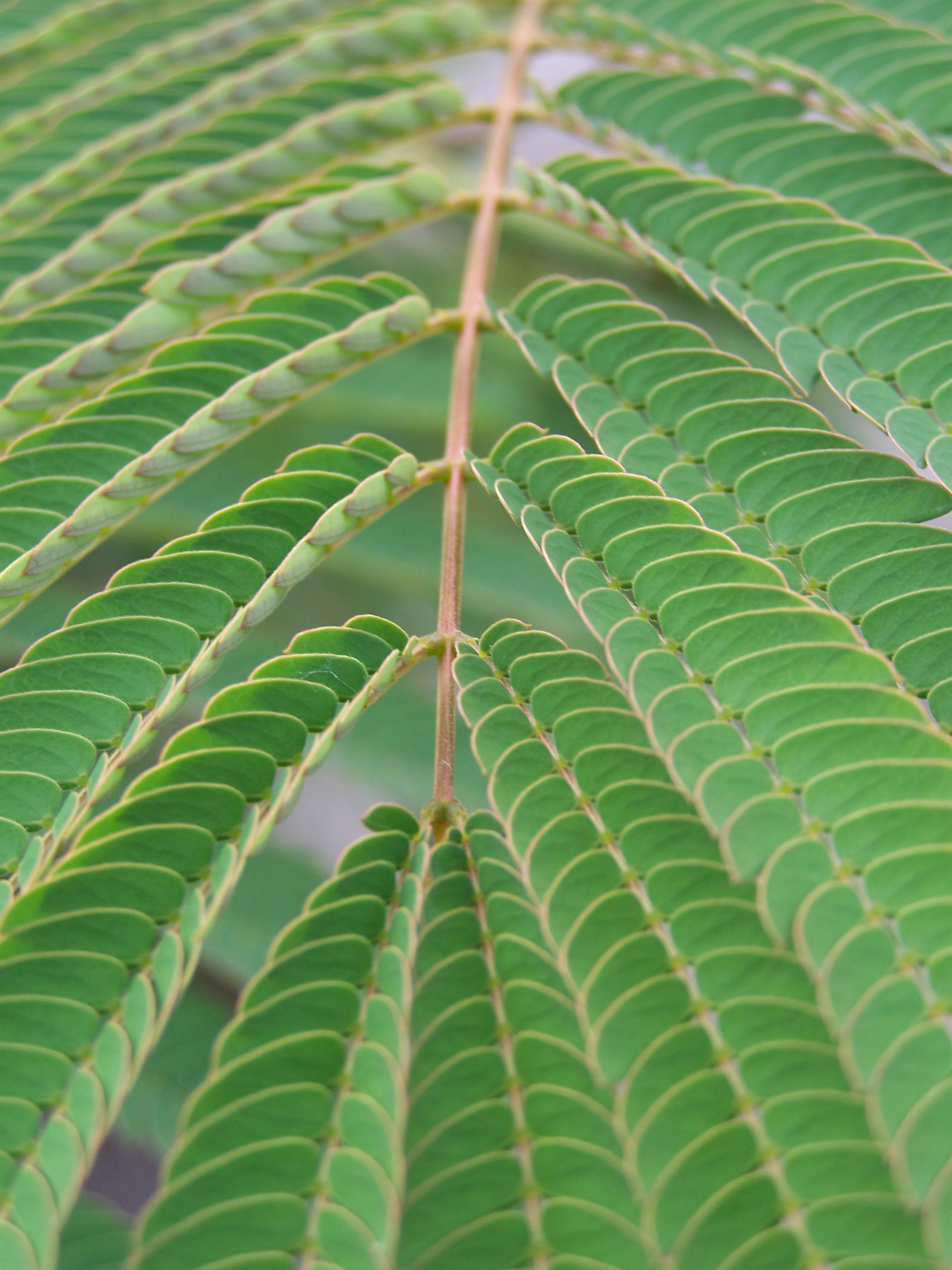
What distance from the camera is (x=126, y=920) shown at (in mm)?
722

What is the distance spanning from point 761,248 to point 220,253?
2.02ft

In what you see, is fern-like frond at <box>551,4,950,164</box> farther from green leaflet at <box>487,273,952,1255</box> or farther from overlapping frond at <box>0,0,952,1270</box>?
green leaflet at <box>487,273,952,1255</box>

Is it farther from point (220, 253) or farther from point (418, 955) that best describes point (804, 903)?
point (220, 253)

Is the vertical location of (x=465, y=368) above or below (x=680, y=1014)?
above

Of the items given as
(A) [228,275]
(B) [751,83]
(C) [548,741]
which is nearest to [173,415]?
(A) [228,275]

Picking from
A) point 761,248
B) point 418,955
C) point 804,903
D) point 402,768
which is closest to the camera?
point 804,903

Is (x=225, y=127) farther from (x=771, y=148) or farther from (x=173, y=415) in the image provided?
(x=771, y=148)

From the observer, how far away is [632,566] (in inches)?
32.4

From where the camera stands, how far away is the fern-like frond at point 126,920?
26.0 inches

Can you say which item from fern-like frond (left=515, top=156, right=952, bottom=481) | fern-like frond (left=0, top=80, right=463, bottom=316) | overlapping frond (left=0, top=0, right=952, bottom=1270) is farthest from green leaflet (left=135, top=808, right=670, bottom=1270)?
fern-like frond (left=0, top=80, right=463, bottom=316)

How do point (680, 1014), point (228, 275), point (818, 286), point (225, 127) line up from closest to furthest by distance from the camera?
point (680, 1014) < point (818, 286) < point (228, 275) < point (225, 127)

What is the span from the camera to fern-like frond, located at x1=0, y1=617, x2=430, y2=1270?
26.0 inches

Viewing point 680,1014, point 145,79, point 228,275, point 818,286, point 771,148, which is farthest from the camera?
point 145,79

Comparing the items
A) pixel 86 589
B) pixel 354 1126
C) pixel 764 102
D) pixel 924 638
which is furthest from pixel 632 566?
pixel 86 589
